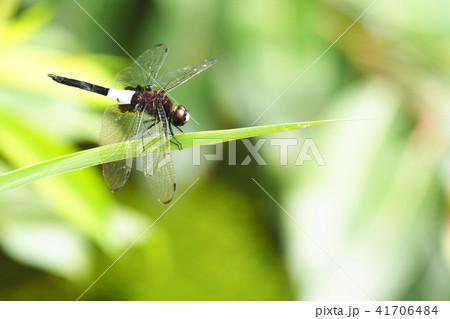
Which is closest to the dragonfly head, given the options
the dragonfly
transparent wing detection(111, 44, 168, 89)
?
the dragonfly

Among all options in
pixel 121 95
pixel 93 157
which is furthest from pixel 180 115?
pixel 93 157

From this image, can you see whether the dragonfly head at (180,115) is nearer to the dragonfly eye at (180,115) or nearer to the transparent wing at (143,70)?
the dragonfly eye at (180,115)

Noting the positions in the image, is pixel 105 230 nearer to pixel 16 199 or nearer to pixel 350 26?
pixel 16 199

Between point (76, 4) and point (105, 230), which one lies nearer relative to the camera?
point (105, 230)

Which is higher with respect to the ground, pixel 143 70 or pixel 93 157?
pixel 143 70

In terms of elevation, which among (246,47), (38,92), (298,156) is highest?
(246,47)

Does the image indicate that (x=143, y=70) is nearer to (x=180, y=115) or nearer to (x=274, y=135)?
(x=180, y=115)

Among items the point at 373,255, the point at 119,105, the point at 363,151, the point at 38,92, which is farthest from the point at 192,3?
the point at 373,255
